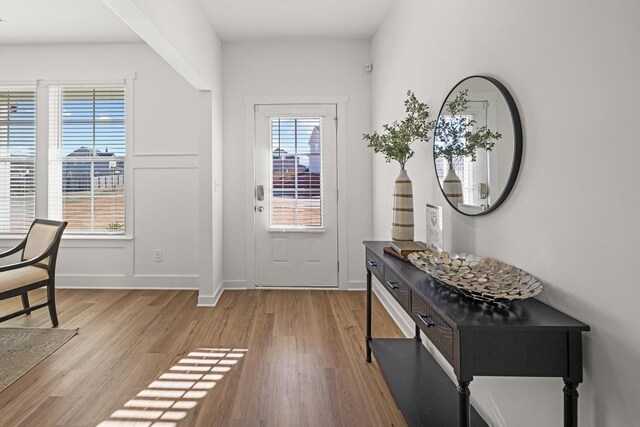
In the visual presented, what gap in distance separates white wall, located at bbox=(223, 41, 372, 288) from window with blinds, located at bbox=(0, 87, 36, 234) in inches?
90.9

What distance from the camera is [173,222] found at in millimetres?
4094

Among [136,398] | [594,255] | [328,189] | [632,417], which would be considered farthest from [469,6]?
[136,398]

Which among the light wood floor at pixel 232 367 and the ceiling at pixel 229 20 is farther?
the ceiling at pixel 229 20

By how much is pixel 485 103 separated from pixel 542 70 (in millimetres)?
338

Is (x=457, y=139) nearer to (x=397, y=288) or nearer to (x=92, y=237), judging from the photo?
(x=397, y=288)

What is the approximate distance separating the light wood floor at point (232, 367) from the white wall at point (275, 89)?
818mm

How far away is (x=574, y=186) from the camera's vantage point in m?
1.13

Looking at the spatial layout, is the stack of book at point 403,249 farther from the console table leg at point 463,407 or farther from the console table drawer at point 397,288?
the console table leg at point 463,407

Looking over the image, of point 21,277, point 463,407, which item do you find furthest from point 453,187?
point 21,277

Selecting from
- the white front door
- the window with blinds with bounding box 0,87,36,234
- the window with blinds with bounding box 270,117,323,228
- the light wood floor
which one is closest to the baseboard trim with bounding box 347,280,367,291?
the white front door

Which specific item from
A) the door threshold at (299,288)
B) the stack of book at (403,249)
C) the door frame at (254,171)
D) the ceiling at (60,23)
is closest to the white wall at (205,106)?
the door frame at (254,171)

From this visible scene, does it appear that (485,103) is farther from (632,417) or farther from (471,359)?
(632,417)

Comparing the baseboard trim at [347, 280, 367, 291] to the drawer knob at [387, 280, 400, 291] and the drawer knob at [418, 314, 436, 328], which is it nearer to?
the drawer knob at [387, 280, 400, 291]

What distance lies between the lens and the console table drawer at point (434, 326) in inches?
45.5
